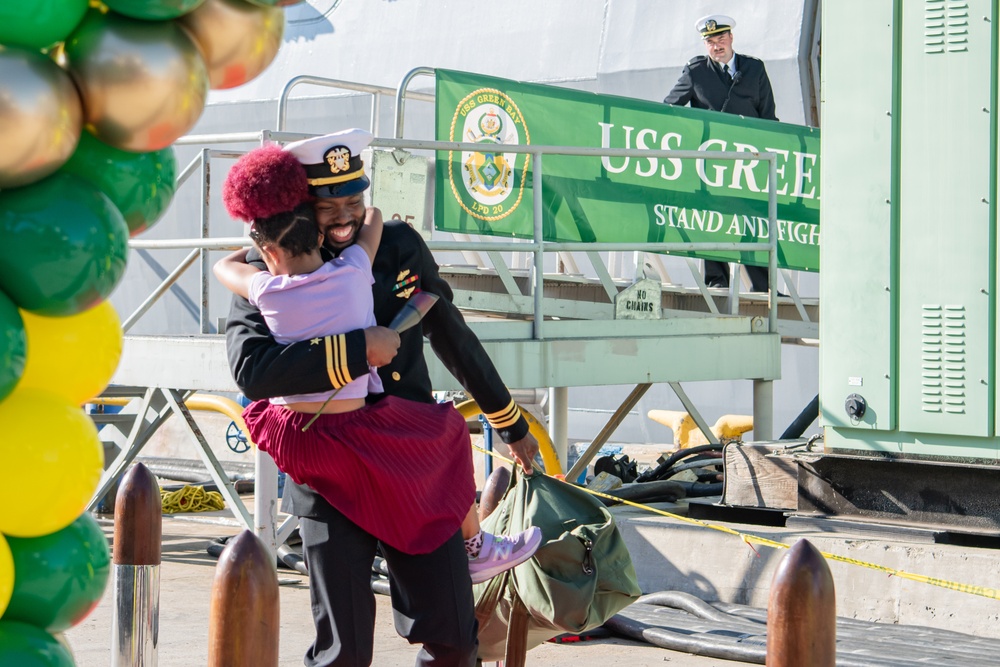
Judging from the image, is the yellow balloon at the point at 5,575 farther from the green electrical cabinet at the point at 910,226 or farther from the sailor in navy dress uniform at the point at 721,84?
the sailor in navy dress uniform at the point at 721,84

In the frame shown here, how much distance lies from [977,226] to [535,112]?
3.07 m

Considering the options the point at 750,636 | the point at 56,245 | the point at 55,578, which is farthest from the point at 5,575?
the point at 750,636

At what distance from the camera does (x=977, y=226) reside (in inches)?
251

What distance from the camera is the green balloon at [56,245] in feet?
8.64

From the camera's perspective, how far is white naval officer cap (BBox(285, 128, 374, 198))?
3719 millimetres

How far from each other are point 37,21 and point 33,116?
7.5 inches

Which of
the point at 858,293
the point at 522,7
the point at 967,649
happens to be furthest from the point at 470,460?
the point at 522,7

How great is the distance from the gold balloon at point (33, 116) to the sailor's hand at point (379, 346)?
1.15 meters

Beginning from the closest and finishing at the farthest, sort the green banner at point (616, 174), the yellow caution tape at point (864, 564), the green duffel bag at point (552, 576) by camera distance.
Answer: the green duffel bag at point (552, 576) → the yellow caution tape at point (864, 564) → the green banner at point (616, 174)

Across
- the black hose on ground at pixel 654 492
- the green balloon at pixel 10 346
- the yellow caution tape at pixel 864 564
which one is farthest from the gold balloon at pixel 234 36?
the black hose on ground at pixel 654 492

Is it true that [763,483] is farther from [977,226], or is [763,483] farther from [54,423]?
[54,423]

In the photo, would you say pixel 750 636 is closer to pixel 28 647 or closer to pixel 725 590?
pixel 725 590

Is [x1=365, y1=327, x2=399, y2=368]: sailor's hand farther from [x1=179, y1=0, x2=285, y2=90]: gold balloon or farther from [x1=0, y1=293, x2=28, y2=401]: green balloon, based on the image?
[x1=0, y1=293, x2=28, y2=401]: green balloon

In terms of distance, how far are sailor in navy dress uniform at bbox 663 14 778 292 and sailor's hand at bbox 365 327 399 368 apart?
7.00 metres
